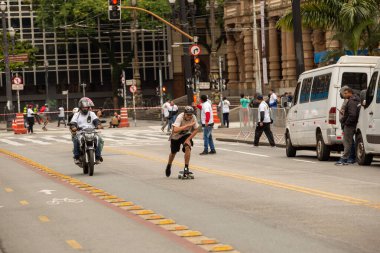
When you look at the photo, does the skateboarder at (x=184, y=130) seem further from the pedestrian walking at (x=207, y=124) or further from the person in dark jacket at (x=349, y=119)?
the pedestrian walking at (x=207, y=124)

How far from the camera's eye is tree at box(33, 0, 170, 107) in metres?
93.9

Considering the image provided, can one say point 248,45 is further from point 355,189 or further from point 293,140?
point 355,189

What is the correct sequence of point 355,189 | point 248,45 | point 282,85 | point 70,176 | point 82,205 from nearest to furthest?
1. point 82,205
2. point 355,189
3. point 70,176
4. point 282,85
5. point 248,45

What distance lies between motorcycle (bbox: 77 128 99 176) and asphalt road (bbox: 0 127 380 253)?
268mm

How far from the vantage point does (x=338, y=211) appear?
14945 mm

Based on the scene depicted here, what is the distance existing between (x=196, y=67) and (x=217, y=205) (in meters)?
37.7

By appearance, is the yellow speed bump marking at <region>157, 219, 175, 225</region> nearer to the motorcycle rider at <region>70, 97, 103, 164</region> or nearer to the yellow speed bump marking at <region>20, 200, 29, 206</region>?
the yellow speed bump marking at <region>20, 200, 29, 206</region>

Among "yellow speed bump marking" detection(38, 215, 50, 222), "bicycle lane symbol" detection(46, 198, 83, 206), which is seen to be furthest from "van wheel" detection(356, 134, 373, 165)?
"yellow speed bump marking" detection(38, 215, 50, 222)

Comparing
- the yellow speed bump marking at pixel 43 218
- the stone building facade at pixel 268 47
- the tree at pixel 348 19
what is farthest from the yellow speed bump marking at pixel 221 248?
the stone building facade at pixel 268 47

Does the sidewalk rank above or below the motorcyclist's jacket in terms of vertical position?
below

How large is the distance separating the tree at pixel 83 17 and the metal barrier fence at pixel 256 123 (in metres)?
47.8

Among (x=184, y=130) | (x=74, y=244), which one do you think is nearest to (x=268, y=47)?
(x=184, y=130)

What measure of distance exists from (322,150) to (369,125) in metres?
3.40

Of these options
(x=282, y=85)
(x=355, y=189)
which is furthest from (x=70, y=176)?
(x=282, y=85)
